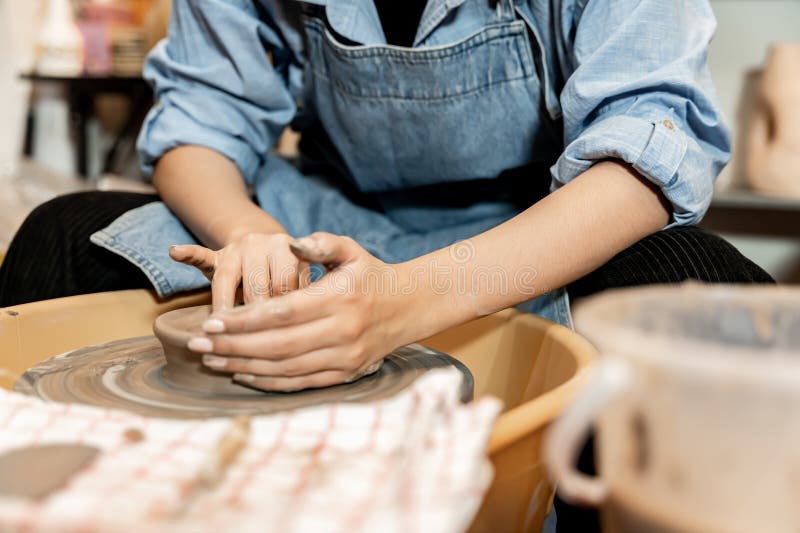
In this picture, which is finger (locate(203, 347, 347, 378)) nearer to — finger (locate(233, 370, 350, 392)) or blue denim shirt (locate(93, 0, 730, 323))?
finger (locate(233, 370, 350, 392))

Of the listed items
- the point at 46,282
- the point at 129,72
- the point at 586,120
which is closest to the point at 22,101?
the point at 129,72

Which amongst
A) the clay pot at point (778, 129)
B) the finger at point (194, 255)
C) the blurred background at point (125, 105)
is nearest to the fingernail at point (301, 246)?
the finger at point (194, 255)

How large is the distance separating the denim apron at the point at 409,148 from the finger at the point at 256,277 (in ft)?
0.73

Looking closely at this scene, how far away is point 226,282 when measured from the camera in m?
0.73

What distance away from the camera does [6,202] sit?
1820 millimetres

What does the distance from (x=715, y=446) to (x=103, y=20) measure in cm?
314

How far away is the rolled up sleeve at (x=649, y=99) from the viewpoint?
Answer: 0.76m

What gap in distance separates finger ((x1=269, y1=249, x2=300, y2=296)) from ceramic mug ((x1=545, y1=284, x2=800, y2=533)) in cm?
39

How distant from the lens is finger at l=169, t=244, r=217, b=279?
76cm

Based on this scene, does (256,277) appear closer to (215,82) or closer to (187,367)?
(187,367)

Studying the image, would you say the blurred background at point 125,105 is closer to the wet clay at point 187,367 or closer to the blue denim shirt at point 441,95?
the blue denim shirt at point 441,95

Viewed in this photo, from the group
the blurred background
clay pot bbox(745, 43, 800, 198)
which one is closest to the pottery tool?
the blurred background

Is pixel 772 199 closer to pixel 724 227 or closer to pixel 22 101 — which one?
pixel 724 227

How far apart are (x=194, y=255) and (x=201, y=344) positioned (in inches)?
6.6
